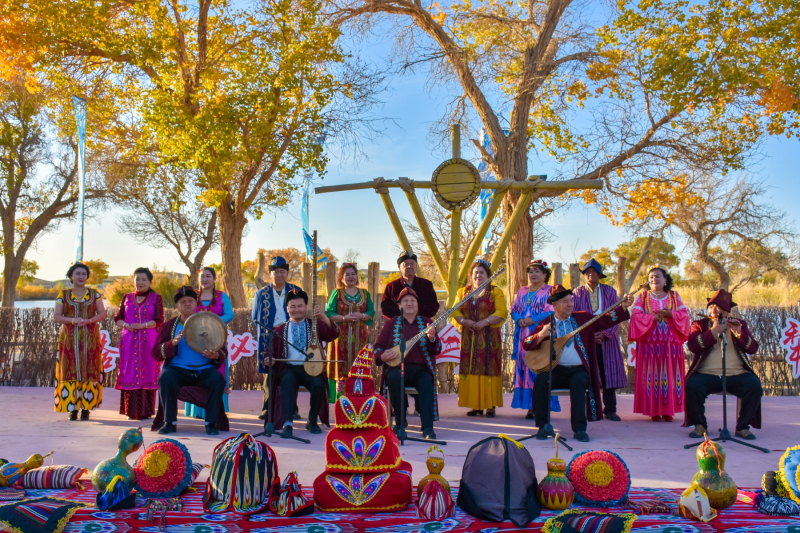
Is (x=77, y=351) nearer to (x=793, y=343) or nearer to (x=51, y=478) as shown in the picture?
(x=51, y=478)

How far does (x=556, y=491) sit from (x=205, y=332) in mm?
3462

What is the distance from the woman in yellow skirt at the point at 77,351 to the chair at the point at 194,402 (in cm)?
104

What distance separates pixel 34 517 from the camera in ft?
9.68

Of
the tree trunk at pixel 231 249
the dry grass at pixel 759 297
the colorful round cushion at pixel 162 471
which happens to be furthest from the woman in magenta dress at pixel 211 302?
the dry grass at pixel 759 297

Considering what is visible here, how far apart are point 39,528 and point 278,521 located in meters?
1.06

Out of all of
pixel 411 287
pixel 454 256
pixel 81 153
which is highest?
pixel 81 153

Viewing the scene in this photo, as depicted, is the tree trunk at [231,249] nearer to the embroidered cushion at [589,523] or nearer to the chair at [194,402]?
the chair at [194,402]

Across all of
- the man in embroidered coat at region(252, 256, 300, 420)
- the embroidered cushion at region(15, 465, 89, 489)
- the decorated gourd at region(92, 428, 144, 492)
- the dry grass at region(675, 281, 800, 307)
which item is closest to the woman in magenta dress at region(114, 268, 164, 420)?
the man in embroidered coat at region(252, 256, 300, 420)

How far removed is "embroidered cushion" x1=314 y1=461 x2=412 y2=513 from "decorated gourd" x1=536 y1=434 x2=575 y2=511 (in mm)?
716

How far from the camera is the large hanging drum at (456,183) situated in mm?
7773

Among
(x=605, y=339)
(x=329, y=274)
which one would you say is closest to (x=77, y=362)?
(x=329, y=274)

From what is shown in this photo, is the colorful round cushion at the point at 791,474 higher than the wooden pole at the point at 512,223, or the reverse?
the wooden pole at the point at 512,223

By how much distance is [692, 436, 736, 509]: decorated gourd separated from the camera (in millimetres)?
3336

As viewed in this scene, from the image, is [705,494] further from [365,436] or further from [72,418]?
[72,418]
